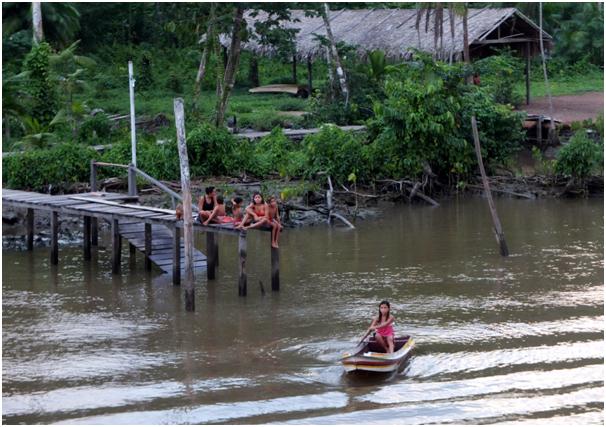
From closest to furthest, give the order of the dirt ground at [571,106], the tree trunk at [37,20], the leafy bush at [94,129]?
the leafy bush at [94,129] < the dirt ground at [571,106] < the tree trunk at [37,20]

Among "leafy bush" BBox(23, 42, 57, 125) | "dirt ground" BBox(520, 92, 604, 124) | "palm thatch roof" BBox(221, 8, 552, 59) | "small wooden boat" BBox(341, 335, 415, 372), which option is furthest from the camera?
"palm thatch roof" BBox(221, 8, 552, 59)

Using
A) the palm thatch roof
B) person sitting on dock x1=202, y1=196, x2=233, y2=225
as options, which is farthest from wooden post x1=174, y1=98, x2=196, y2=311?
the palm thatch roof

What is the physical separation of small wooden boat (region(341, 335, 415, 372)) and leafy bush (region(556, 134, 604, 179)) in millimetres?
12306

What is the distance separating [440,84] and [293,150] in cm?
379

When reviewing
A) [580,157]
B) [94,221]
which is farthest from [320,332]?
[580,157]

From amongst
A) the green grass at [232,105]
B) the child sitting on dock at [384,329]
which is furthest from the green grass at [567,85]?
the child sitting on dock at [384,329]

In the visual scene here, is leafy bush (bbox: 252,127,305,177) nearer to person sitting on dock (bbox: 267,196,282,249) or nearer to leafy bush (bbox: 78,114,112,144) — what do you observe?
leafy bush (bbox: 78,114,112,144)

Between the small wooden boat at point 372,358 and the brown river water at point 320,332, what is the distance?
5.6 inches

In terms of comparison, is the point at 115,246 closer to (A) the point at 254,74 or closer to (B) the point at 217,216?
(B) the point at 217,216

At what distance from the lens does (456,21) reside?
102 feet

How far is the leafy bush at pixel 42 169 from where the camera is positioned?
22.3 metres

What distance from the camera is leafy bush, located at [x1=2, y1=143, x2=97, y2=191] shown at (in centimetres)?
2233

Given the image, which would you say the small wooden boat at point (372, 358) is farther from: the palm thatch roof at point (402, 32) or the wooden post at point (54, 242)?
the palm thatch roof at point (402, 32)

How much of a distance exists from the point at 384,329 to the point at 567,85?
970 inches
